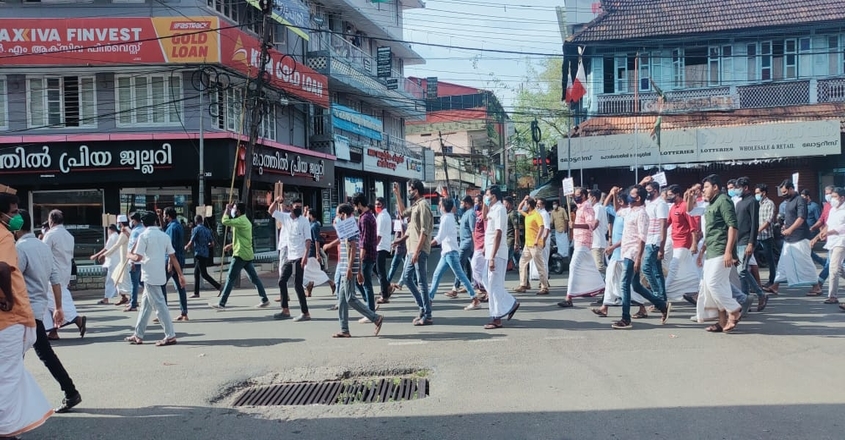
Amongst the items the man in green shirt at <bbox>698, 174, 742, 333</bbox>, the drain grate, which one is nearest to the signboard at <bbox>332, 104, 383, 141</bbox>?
the man in green shirt at <bbox>698, 174, 742, 333</bbox>

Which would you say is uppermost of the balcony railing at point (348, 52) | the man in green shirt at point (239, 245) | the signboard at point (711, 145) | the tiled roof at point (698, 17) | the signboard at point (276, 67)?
the tiled roof at point (698, 17)

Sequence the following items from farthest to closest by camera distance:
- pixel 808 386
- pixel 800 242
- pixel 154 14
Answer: pixel 154 14 → pixel 800 242 → pixel 808 386

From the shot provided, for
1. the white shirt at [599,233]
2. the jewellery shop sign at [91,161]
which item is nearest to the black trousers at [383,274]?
the white shirt at [599,233]

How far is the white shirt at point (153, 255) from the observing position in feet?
27.9

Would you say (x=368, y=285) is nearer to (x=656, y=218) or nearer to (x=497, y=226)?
(x=497, y=226)

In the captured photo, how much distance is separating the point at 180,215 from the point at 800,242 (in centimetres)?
1592

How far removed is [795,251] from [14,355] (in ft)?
38.2

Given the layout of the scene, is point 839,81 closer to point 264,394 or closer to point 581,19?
point 581,19

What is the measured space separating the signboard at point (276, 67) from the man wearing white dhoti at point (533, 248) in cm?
841

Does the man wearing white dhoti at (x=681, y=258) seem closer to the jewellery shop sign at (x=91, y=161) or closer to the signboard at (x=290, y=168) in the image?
the signboard at (x=290, y=168)

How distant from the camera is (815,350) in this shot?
7.30 meters

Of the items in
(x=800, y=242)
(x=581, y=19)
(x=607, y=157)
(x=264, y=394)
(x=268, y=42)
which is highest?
(x=581, y=19)

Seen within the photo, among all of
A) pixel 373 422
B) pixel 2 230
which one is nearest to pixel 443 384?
pixel 373 422

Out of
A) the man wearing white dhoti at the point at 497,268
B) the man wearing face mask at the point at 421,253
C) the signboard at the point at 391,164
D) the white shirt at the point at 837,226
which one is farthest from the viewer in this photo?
the signboard at the point at 391,164
